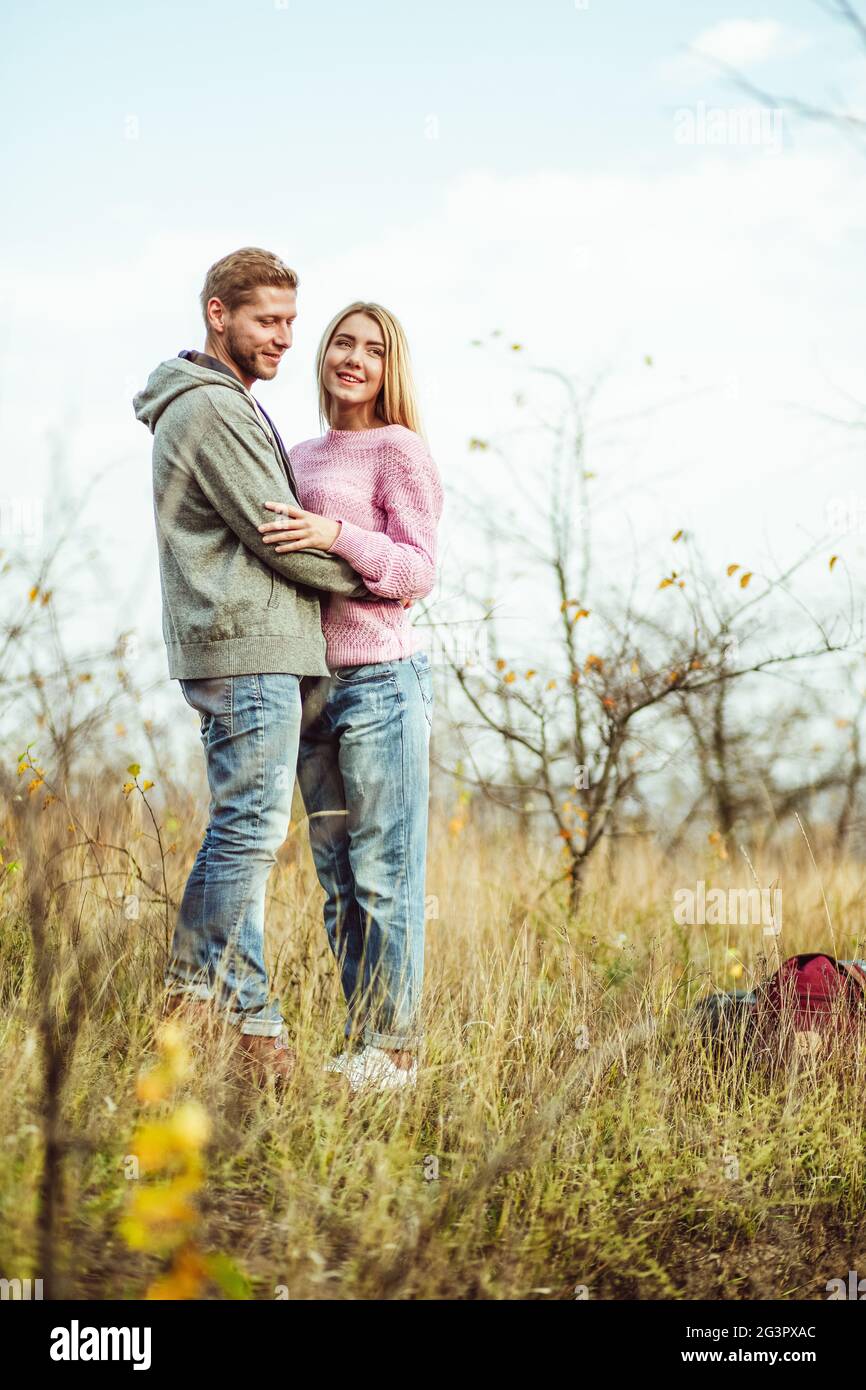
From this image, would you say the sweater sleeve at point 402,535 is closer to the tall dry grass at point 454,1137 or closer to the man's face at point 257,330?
the man's face at point 257,330

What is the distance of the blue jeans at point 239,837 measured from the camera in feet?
8.46

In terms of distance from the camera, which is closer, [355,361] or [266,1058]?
[266,1058]

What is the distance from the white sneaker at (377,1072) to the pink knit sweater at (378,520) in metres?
0.95

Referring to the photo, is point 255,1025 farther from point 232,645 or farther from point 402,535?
point 402,535

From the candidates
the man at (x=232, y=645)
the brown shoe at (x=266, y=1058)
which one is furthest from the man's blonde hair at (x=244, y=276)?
the brown shoe at (x=266, y=1058)

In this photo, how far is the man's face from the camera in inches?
108

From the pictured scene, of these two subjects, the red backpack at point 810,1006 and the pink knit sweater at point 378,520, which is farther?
the red backpack at point 810,1006

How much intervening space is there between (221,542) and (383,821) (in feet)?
2.57

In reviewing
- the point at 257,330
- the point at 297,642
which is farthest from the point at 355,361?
the point at 297,642

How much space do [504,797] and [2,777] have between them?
13.4 ft

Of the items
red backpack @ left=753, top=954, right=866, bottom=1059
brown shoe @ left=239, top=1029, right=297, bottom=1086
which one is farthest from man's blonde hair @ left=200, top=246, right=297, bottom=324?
red backpack @ left=753, top=954, right=866, bottom=1059

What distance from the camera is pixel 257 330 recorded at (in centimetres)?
276

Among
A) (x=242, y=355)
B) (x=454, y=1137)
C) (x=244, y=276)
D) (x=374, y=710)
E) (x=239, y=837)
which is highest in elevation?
(x=244, y=276)

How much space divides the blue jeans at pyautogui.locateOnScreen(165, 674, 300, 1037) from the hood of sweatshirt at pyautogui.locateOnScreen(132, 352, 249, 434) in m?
0.65
